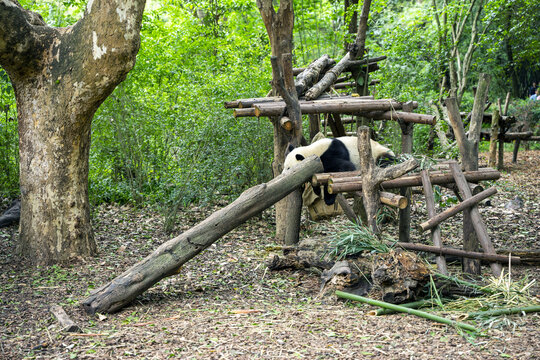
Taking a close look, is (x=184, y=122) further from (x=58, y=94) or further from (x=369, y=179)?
(x=369, y=179)

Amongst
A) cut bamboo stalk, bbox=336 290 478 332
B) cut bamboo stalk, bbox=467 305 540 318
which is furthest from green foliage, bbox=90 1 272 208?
cut bamboo stalk, bbox=467 305 540 318

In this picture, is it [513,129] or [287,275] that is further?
[513,129]

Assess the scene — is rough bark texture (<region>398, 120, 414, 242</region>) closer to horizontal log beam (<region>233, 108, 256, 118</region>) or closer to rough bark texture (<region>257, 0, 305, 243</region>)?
Result: rough bark texture (<region>257, 0, 305, 243</region>)

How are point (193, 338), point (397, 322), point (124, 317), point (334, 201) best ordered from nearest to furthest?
point (193, 338) < point (397, 322) < point (124, 317) < point (334, 201)

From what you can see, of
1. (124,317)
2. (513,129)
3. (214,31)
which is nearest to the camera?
(124,317)

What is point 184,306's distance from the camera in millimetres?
4277

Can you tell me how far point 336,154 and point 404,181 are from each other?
4.37 ft

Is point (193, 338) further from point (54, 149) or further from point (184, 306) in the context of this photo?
point (54, 149)

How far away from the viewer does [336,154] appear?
6.29m

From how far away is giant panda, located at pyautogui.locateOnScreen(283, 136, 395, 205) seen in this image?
20.1 ft

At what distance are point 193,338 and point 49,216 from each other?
2648 millimetres

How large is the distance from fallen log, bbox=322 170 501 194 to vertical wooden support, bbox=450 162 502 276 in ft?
0.48

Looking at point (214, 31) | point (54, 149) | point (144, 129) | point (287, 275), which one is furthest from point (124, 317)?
point (214, 31)

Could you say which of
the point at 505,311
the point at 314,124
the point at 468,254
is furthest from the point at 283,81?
the point at 505,311
